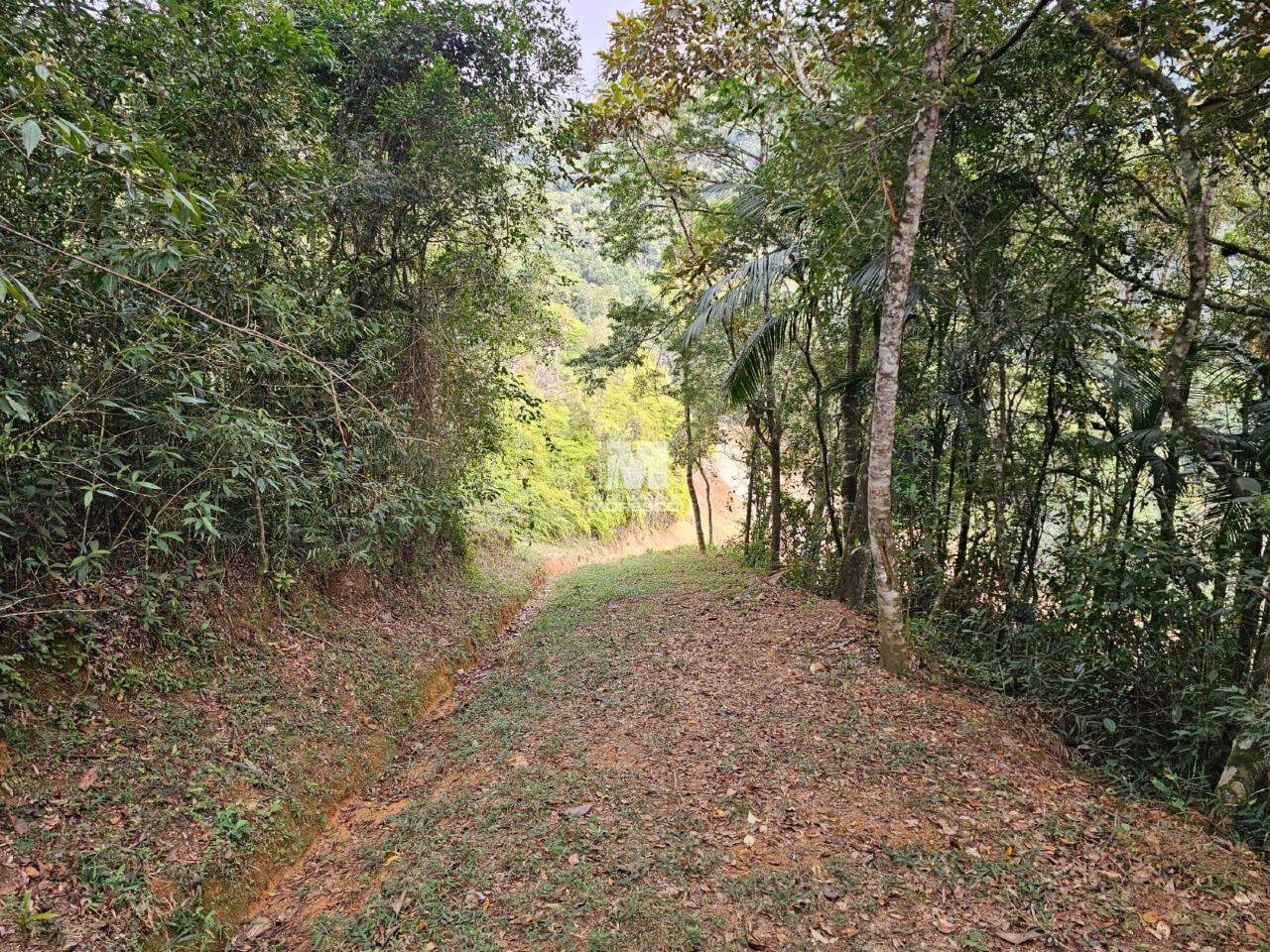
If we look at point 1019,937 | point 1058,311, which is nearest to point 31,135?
point 1019,937

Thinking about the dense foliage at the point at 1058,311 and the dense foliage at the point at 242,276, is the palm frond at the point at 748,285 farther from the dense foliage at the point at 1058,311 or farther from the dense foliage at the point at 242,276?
the dense foliage at the point at 242,276

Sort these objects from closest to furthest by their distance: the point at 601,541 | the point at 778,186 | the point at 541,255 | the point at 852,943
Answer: the point at 852,943, the point at 778,186, the point at 541,255, the point at 601,541

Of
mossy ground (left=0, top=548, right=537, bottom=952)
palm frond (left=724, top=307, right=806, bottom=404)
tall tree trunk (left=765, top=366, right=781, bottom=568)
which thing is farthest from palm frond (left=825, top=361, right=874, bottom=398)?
mossy ground (left=0, top=548, right=537, bottom=952)

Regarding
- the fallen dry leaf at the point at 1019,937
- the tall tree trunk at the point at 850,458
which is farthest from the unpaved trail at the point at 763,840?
the tall tree trunk at the point at 850,458

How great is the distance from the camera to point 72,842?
127 inches

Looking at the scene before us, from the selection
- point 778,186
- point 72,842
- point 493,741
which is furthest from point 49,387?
point 778,186

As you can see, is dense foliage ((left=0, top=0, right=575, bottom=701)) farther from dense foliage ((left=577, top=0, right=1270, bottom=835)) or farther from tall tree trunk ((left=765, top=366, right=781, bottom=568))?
tall tree trunk ((left=765, top=366, right=781, bottom=568))

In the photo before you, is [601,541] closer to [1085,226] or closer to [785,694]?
[785,694]

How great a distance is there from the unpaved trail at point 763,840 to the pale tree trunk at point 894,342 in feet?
1.87

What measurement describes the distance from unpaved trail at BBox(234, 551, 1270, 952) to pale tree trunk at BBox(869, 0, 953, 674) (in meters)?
0.57

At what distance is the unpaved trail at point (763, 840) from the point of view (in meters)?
2.91

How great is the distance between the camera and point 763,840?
11.6 ft

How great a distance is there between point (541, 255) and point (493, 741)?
25.1 ft

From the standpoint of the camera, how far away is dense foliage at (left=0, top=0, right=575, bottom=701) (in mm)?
3386
